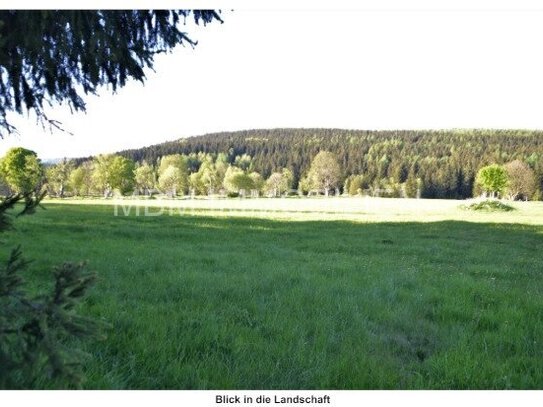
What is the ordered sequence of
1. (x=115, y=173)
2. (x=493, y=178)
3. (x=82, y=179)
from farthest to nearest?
(x=493, y=178) → (x=82, y=179) → (x=115, y=173)

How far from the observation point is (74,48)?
5.74 meters

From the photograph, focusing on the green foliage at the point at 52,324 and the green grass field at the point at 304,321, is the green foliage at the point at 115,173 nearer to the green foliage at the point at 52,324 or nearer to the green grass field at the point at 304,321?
the green grass field at the point at 304,321

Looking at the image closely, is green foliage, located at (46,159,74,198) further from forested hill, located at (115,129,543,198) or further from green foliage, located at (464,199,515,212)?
green foliage, located at (464,199,515,212)

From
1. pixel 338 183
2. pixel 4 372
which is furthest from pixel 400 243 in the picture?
pixel 338 183

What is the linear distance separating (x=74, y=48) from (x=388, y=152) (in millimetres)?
149391

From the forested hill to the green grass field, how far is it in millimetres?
79177

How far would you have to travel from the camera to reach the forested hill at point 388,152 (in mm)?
116750

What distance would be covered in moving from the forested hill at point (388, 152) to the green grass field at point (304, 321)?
79.2m

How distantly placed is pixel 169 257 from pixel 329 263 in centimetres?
403

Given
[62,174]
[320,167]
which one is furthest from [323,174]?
[62,174]

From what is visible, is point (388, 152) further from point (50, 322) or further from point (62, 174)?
point (50, 322)

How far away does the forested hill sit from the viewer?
383 feet

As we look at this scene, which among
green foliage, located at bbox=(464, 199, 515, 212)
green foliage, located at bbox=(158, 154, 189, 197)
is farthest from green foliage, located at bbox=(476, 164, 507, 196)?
green foliage, located at bbox=(158, 154, 189, 197)

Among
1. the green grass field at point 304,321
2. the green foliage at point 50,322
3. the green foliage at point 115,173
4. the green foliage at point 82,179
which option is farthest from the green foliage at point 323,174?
the green foliage at point 50,322
